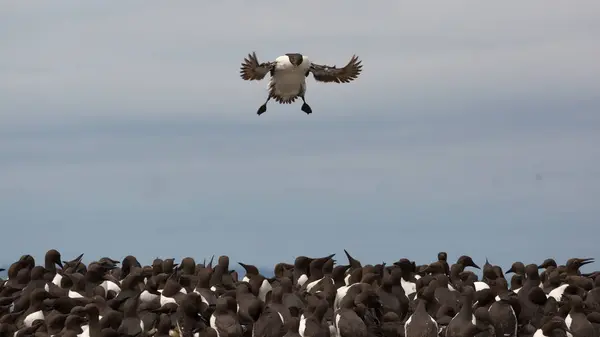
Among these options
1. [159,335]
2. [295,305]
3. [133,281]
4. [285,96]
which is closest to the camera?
[159,335]

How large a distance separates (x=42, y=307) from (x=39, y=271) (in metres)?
2.60

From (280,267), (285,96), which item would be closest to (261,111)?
(285,96)

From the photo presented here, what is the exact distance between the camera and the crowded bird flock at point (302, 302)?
23.9 meters

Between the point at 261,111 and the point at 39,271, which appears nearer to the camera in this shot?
the point at 39,271

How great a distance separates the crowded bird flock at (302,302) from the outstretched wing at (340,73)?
7.28m

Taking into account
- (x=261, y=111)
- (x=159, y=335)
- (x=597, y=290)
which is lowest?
(x=159, y=335)

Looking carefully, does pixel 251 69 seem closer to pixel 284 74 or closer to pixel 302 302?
pixel 284 74

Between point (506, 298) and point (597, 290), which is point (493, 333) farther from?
point (597, 290)

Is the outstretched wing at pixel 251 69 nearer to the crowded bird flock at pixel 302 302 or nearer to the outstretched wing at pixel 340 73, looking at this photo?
the outstretched wing at pixel 340 73

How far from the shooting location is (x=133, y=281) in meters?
27.1

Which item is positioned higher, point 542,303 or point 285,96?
point 285,96

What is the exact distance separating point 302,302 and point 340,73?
12088 mm

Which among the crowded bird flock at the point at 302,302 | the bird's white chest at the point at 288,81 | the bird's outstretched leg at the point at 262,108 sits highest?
the bird's white chest at the point at 288,81

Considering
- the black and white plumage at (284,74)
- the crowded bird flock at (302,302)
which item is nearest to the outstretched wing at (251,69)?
the black and white plumage at (284,74)
